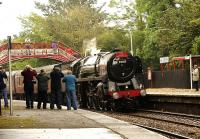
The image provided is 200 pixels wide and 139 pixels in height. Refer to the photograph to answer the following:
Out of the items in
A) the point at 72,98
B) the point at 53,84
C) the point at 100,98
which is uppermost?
the point at 53,84

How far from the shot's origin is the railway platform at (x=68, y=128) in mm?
14184

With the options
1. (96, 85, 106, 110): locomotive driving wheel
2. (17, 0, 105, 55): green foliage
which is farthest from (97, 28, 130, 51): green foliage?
(96, 85, 106, 110): locomotive driving wheel

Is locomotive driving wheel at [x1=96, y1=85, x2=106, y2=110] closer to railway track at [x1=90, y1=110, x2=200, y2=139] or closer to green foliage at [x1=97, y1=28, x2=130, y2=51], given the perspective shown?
railway track at [x1=90, y1=110, x2=200, y2=139]

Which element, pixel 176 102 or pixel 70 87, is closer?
pixel 70 87

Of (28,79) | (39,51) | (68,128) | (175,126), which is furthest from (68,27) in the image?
(68,128)

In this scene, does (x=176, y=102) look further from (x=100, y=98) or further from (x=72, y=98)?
(x=72, y=98)

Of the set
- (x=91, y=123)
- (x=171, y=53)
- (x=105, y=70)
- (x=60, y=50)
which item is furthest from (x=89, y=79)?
(x=171, y=53)

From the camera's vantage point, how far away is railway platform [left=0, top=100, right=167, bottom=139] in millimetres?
14184

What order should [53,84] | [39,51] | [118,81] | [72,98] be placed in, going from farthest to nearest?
1. [39,51]
2. [118,81]
3. [53,84]
4. [72,98]

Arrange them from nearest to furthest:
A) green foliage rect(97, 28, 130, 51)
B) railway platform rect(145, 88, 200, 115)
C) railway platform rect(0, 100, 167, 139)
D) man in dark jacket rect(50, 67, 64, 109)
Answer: railway platform rect(0, 100, 167, 139), man in dark jacket rect(50, 67, 64, 109), railway platform rect(145, 88, 200, 115), green foliage rect(97, 28, 130, 51)

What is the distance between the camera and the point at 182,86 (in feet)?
145

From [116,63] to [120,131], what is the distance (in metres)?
13.5

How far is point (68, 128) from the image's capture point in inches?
635

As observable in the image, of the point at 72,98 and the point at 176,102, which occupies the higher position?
the point at 72,98
